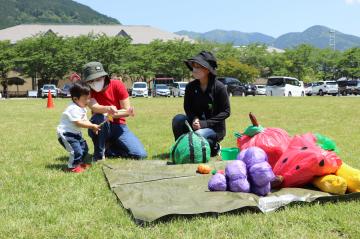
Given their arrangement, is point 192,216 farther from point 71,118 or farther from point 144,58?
point 144,58

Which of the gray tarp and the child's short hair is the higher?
the child's short hair

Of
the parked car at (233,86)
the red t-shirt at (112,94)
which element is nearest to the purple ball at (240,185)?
the red t-shirt at (112,94)

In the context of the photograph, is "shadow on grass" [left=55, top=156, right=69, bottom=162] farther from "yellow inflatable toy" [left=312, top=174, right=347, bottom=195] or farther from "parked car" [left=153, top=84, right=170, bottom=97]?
"parked car" [left=153, top=84, right=170, bottom=97]

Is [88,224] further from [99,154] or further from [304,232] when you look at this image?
[99,154]

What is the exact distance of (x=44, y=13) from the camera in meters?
186

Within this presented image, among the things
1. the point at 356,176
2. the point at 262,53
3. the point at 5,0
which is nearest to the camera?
the point at 356,176

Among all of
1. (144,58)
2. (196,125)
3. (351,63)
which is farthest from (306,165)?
(351,63)

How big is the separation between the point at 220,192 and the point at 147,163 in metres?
1.81

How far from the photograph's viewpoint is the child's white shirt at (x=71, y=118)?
546cm

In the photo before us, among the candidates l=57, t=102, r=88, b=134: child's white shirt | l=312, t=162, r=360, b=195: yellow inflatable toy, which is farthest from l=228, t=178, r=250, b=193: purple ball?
l=57, t=102, r=88, b=134: child's white shirt

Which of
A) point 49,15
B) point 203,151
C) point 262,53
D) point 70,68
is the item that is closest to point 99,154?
point 203,151

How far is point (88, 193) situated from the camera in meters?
4.41

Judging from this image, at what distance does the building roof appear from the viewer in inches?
2653

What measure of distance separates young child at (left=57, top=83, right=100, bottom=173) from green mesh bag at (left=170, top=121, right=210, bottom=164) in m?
1.05
